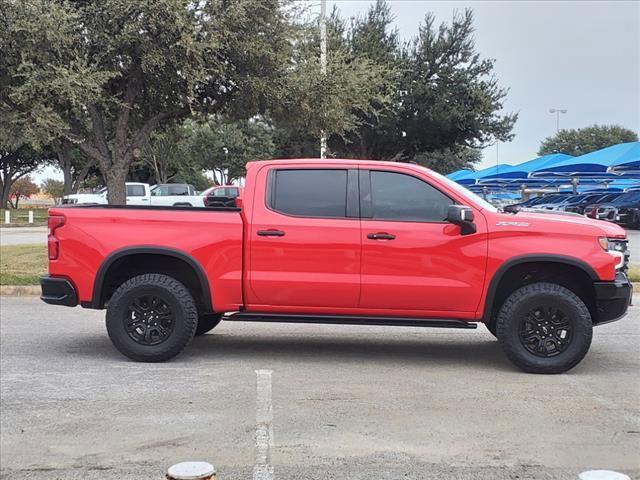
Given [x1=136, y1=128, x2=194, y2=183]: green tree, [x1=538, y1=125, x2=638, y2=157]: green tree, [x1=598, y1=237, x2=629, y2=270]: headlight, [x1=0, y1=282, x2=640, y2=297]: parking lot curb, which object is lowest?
[x1=0, y1=282, x2=640, y2=297]: parking lot curb

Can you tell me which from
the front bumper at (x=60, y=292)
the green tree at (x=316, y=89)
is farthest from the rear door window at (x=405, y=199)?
the green tree at (x=316, y=89)

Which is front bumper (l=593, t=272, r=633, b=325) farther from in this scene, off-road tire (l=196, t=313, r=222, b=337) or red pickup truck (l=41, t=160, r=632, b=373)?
off-road tire (l=196, t=313, r=222, b=337)

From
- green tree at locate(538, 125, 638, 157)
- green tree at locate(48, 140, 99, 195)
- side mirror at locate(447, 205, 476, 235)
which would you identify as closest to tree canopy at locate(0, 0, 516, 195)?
side mirror at locate(447, 205, 476, 235)

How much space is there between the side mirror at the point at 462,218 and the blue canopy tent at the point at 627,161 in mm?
18460

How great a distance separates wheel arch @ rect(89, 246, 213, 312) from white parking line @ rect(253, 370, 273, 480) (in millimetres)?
936

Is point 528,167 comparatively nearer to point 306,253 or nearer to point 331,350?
point 331,350

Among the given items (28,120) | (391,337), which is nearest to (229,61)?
(28,120)

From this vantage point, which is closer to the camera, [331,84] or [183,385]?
[183,385]

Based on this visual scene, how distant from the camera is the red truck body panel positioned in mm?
6074

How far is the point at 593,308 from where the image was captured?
20.9 feet

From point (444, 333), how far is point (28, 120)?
8.95 m

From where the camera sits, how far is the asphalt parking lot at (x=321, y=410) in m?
4.11

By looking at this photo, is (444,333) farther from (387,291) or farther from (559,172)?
(559,172)

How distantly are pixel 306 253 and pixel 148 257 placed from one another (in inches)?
62.8
